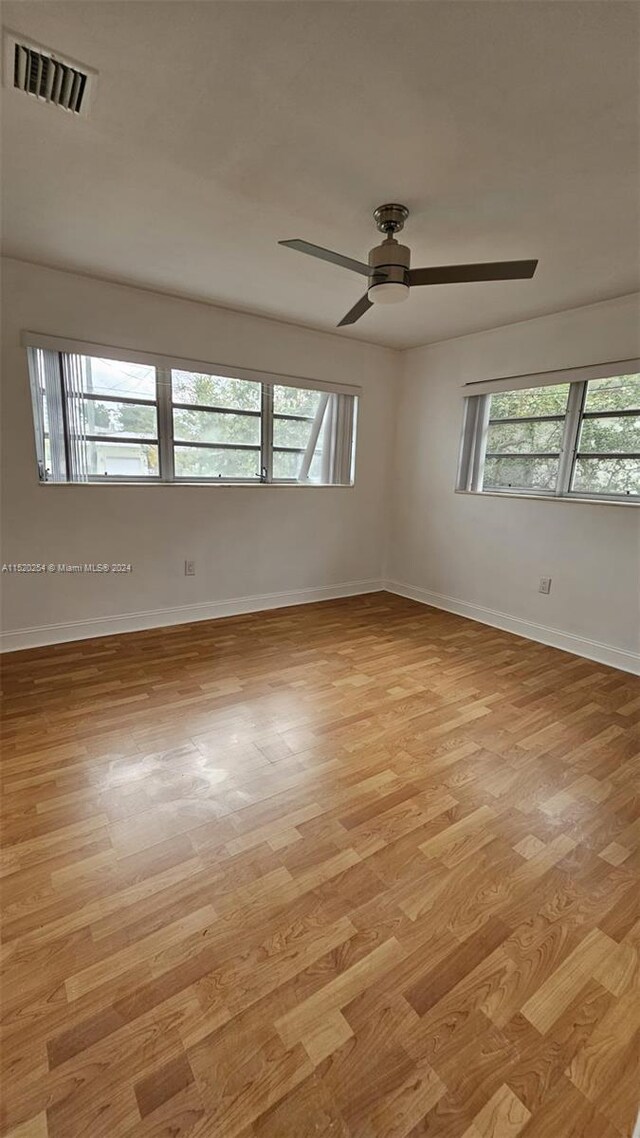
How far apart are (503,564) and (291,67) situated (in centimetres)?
338

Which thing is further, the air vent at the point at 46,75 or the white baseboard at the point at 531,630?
the white baseboard at the point at 531,630

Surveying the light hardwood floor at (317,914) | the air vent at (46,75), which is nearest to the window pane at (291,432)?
the light hardwood floor at (317,914)

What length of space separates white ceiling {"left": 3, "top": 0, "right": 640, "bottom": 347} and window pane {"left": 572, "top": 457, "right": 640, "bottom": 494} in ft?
3.64

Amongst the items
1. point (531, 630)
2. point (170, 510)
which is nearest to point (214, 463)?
point (170, 510)

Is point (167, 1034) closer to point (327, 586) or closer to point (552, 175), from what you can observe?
point (552, 175)

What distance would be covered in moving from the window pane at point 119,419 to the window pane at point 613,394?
3167 mm

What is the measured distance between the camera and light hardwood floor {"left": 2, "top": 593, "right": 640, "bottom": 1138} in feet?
3.33

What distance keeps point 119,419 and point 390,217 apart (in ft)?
7.39

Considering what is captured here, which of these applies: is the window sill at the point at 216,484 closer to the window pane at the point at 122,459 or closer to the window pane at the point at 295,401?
the window pane at the point at 122,459

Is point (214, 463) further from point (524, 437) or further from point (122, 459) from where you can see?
point (524, 437)

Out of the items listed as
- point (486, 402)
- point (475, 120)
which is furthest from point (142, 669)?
point (486, 402)

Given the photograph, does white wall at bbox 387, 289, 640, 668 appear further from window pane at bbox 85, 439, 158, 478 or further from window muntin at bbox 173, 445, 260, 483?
window pane at bbox 85, 439, 158, 478

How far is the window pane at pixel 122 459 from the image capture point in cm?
337

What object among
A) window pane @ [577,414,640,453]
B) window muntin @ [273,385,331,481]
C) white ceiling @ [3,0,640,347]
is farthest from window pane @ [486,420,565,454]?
window muntin @ [273,385,331,481]
